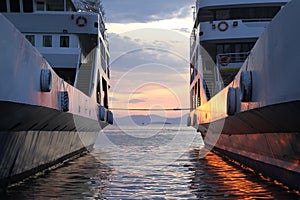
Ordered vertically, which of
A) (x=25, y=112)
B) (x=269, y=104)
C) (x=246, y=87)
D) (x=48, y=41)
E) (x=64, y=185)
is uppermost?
(x=48, y=41)

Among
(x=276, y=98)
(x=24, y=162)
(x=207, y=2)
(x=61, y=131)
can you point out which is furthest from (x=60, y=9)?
(x=276, y=98)

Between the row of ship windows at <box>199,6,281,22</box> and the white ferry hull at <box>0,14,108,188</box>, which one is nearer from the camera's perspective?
the white ferry hull at <box>0,14,108,188</box>

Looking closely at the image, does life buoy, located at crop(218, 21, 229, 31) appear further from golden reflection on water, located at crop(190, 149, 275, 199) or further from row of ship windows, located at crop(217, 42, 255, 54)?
golden reflection on water, located at crop(190, 149, 275, 199)

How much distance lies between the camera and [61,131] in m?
16.9

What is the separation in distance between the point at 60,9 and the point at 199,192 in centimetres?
2027

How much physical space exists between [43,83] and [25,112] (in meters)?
0.95

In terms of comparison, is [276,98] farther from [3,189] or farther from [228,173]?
[228,173]

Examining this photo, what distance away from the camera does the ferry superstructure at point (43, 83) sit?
28.5ft

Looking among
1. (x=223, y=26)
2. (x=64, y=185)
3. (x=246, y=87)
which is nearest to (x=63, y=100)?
(x=64, y=185)

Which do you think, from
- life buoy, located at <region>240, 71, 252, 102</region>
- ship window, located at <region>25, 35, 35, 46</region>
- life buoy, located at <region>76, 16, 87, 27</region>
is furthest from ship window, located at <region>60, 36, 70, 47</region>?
life buoy, located at <region>240, 71, 252, 102</region>

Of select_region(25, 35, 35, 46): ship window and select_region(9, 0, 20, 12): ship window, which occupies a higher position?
select_region(9, 0, 20, 12): ship window

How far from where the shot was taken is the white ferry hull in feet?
27.0

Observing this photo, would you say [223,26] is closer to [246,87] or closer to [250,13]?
[250,13]

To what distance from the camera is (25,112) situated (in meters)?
9.73
